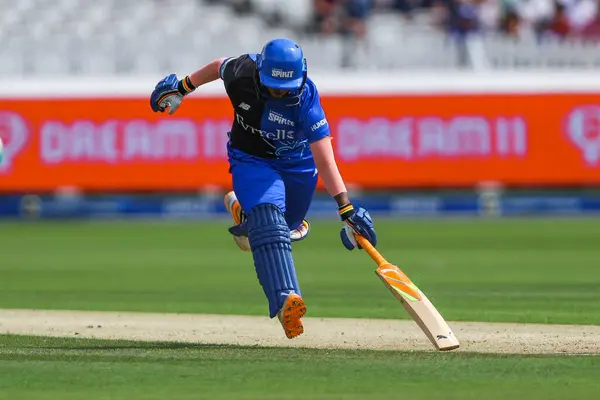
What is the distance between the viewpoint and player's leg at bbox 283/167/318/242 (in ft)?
31.3

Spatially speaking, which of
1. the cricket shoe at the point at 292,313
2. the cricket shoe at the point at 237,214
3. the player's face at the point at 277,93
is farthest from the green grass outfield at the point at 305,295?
the player's face at the point at 277,93

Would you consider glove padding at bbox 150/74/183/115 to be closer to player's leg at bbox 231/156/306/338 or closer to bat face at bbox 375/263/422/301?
player's leg at bbox 231/156/306/338

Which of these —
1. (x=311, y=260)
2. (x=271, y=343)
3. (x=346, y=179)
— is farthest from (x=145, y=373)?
(x=346, y=179)

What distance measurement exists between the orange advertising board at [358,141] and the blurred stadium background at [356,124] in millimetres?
25

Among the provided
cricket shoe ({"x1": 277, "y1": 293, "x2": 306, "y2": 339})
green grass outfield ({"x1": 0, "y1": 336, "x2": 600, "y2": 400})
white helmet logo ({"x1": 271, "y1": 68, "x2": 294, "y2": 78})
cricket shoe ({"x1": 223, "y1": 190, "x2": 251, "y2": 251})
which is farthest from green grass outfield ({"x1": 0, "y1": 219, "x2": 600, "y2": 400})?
white helmet logo ({"x1": 271, "y1": 68, "x2": 294, "y2": 78})

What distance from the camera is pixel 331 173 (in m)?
9.08

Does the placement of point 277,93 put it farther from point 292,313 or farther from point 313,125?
point 292,313

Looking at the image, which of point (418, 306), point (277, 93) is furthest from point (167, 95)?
point (418, 306)

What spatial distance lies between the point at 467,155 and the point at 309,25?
439 centimetres

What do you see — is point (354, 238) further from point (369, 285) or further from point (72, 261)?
point (72, 261)

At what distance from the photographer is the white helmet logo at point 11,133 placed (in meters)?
26.1

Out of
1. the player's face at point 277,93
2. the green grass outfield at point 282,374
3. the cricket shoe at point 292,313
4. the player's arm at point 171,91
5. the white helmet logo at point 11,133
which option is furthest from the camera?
the white helmet logo at point 11,133

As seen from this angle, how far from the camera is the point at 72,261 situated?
1828 centimetres

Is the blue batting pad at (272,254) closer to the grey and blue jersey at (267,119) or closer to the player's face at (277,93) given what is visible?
the grey and blue jersey at (267,119)
